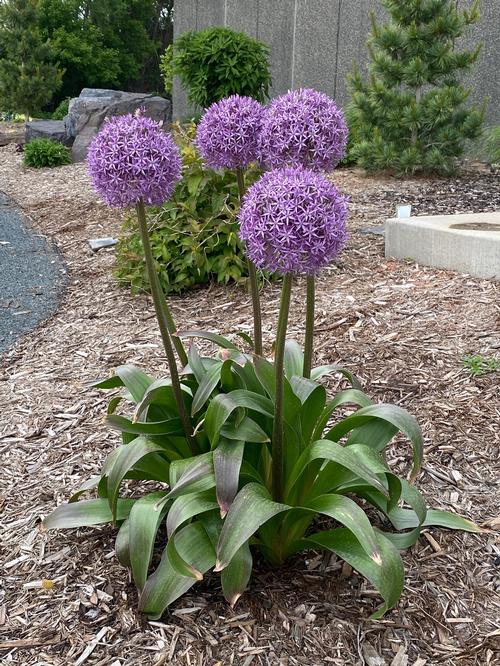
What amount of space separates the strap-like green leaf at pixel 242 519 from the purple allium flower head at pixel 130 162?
87 cm

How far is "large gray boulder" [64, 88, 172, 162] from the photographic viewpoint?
13.0 meters

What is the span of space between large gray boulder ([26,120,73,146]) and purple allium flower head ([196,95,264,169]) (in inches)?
485

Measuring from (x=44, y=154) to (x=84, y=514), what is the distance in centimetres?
1103

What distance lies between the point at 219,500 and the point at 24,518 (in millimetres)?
1039

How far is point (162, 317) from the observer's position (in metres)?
2.06

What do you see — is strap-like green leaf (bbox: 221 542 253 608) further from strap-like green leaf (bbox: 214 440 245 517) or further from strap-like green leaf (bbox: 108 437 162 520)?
strap-like green leaf (bbox: 108 437 162 520)

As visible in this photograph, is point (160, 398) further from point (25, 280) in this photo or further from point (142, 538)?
point (25, 280)

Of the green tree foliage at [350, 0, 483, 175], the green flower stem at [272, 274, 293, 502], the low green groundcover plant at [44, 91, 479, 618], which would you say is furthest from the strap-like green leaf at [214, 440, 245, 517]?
the green tree foliage at [350, 0, 483, 175]

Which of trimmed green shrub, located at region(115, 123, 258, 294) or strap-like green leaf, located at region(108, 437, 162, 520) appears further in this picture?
trimmed green shrub, located at region(115, 123, 258, 294)

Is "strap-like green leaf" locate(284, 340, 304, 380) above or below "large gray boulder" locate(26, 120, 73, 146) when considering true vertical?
below

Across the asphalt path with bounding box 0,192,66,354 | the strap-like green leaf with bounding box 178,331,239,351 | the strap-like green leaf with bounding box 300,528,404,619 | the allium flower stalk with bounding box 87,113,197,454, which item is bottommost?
the asphalt path with bounding box 0,192,66,354

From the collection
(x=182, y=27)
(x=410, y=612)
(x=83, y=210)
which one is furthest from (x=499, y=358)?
(x=182, y=27)

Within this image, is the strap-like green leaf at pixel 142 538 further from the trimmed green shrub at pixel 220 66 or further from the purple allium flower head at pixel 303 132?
the trimmed green shrub at pixel 220 66

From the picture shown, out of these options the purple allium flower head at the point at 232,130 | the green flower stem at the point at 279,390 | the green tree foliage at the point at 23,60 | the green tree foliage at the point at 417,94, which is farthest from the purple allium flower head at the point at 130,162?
the green tree foliage at the point at 23,60
